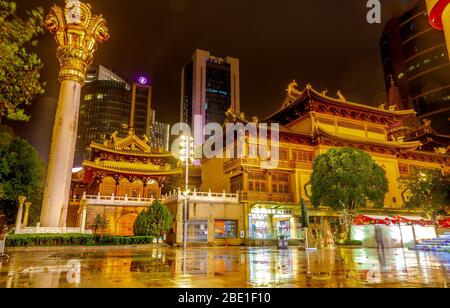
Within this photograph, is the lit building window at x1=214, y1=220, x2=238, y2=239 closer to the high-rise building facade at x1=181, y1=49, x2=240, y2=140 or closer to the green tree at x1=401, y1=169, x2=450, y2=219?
the green tree at x1=401, y1=169, x2=450, y2=219

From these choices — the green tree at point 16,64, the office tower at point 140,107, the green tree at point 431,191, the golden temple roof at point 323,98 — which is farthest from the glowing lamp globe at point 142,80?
the green tree at point 16,64

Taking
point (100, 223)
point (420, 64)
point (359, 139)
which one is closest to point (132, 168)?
point (100, 223)

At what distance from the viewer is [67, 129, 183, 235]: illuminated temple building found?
31953 mm

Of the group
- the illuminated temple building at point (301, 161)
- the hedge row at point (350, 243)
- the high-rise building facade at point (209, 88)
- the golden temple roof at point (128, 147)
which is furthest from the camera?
the high-rise building facade at point (209, 88)

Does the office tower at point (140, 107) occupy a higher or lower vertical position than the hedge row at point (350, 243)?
higher

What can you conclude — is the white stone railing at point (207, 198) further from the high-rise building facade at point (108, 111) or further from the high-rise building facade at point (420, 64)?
the high-rise building facade at point (108, 111)

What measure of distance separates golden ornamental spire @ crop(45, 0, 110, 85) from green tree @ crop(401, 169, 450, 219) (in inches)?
1244

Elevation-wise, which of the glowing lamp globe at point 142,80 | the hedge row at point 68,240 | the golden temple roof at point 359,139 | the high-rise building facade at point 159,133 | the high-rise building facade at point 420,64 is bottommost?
the hedge row at point 68,240

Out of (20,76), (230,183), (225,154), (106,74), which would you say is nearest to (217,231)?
(230,183)

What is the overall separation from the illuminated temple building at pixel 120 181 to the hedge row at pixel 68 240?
29.8 ft

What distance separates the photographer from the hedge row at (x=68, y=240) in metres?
19.4
